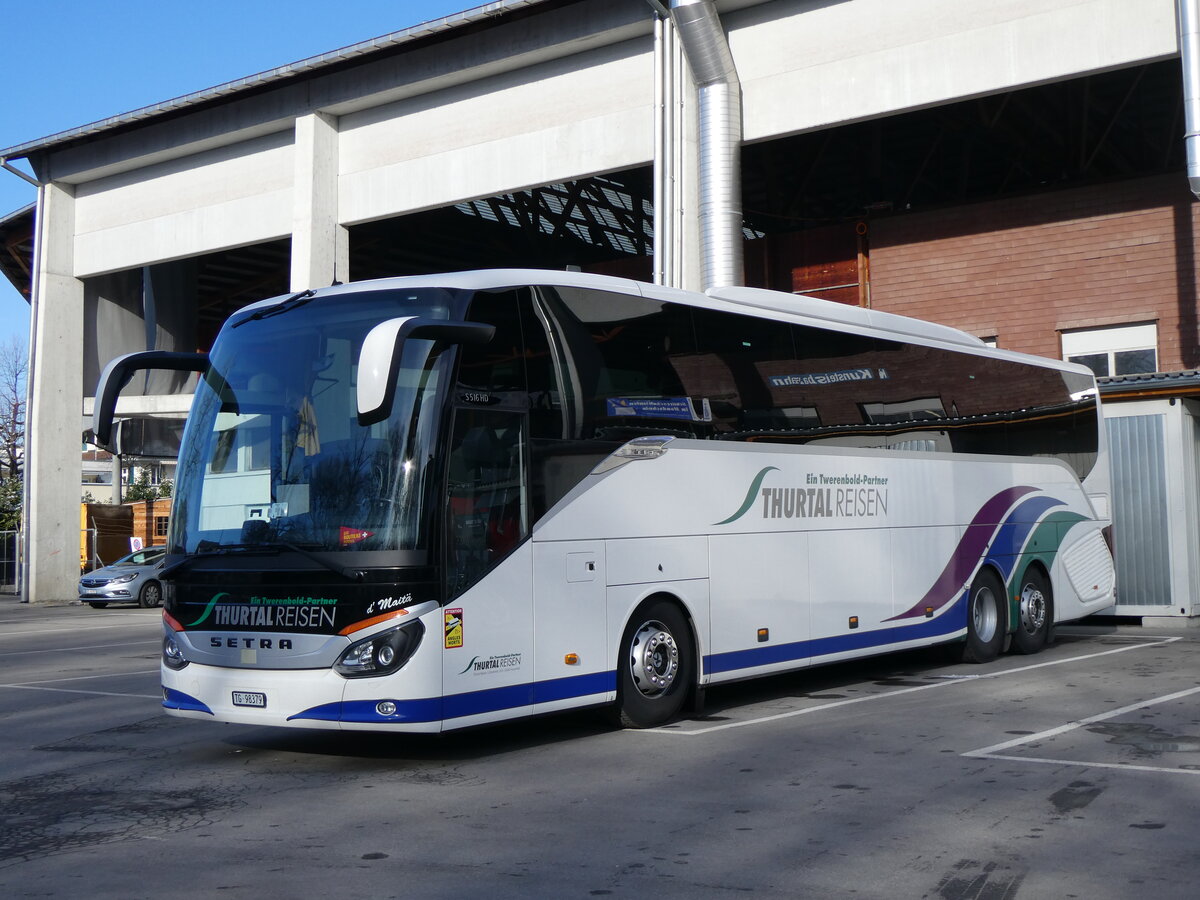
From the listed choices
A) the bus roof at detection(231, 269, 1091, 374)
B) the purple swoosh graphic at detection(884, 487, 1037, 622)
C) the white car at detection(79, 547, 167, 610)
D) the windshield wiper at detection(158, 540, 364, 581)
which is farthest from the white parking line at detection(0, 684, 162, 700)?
the white car at detection(79, 547, 167, 610)

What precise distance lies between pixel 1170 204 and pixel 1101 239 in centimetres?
133

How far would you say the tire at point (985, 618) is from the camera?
14578mm

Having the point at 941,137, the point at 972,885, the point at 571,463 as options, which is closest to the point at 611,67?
the point at 941,137

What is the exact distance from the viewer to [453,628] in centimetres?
830

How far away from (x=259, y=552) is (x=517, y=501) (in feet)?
5.73

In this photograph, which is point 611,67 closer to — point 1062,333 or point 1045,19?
point 1045,19

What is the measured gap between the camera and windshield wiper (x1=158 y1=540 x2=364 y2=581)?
8.11 metres

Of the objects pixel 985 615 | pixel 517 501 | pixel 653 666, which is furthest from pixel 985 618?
pixel 517 501

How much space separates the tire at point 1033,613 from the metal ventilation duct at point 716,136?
22.7 feet

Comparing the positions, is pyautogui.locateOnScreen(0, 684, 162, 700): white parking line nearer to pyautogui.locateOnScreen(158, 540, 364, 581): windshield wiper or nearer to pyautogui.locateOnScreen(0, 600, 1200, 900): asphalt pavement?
pyautogui.locateOnScreen(0, 600, 1200, 900): asphalt pavement

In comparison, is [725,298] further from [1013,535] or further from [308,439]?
[1013,535]

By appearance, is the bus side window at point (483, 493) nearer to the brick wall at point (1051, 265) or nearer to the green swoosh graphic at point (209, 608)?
the green swoosh graphic at point (209, 608)

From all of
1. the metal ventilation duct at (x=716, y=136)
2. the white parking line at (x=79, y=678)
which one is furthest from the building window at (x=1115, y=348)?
the white parking line at (x=79, y=678)

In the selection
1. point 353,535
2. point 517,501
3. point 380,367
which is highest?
point 380,367
